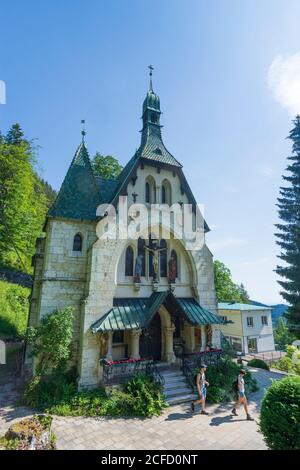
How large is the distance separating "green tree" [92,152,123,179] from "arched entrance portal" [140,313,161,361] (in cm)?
1644

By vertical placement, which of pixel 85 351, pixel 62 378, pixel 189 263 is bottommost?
pixel 62 378

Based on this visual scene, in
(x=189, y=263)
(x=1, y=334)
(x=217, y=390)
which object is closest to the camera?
(x=217, y=390)

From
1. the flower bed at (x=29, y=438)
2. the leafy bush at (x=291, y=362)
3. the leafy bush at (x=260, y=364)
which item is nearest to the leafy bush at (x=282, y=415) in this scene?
the flower bed at (x=29, y=438)

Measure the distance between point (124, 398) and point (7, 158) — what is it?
81.4 ft

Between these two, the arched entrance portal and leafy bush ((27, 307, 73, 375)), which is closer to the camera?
leafy bush ((27, 307, 73, 375))

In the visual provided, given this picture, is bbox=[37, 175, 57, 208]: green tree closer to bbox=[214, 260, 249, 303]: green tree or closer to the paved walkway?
bbox=[214, 260, 249, 303]: green tree

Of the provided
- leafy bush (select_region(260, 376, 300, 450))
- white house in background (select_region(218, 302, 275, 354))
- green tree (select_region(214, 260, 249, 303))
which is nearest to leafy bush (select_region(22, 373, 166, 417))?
leafy bush (select_region(260, 376, 300, 450))

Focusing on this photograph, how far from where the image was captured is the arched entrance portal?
14508mm

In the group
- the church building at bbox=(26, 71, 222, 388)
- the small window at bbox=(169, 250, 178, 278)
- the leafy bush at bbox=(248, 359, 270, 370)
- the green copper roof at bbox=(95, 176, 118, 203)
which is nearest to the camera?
the church building at bbox=(26, 71, 222, 388)

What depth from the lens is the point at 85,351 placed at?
12.2 m

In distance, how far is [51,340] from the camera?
11531 millimetres

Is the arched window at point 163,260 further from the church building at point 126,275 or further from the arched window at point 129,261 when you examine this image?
the arched window at point 129,261

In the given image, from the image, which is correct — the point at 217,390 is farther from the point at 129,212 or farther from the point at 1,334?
the point at 1,334

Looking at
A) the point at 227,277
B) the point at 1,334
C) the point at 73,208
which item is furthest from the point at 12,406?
the point at 227,277
